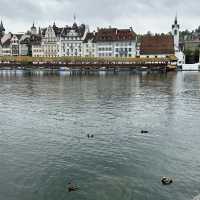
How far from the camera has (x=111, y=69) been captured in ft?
612

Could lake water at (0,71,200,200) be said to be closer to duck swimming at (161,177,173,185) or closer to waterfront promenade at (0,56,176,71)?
duck swimming at (161,177,173,185)

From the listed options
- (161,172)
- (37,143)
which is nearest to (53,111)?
(37,143)

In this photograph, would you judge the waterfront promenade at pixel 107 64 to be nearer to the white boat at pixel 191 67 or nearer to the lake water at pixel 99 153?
the white boat at pixel 191 67

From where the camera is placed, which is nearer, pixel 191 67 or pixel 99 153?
pixel 99 153

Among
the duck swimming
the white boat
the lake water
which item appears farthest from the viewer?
the white boat

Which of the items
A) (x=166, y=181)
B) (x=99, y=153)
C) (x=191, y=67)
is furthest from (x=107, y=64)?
(x=166, y=181)

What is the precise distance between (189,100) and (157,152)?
35010 millimetres

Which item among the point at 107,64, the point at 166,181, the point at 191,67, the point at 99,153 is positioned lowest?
the point at 166,181

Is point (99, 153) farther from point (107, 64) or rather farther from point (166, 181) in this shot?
point (107, 64)

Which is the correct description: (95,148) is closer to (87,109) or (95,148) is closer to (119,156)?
(119,156)

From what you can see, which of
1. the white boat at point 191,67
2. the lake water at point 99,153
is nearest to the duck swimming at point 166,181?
the lake water at point 99,153

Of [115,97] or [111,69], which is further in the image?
[111,69]

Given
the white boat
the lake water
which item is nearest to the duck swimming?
the lake water

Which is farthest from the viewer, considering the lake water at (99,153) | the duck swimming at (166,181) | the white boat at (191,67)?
the white boat at (191,67)
